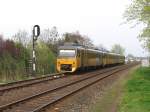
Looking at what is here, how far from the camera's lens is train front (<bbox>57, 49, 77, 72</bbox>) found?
132 ft

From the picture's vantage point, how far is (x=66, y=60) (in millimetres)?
40781

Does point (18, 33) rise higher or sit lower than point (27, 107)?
higher

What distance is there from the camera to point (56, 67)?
43.6 m

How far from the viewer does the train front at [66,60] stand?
132ft

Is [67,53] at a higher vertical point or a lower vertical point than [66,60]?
higher

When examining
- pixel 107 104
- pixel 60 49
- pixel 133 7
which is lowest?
pixel 107 104

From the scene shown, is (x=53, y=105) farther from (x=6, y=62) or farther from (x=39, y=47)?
(x=39, y=47)

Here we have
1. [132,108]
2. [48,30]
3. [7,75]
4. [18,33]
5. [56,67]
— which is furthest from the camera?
[48,30]

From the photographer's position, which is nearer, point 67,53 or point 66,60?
point 66,60

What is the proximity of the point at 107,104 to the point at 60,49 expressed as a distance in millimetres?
23933

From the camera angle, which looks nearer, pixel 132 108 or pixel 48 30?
pixel 132 108

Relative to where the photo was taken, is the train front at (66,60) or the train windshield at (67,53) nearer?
the train front at (66,60)

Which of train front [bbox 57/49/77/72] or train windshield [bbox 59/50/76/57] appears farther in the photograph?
train windshield [bbox 59/50/76/57]

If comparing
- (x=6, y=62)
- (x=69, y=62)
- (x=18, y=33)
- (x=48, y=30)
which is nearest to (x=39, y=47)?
(x=69, y=62)
